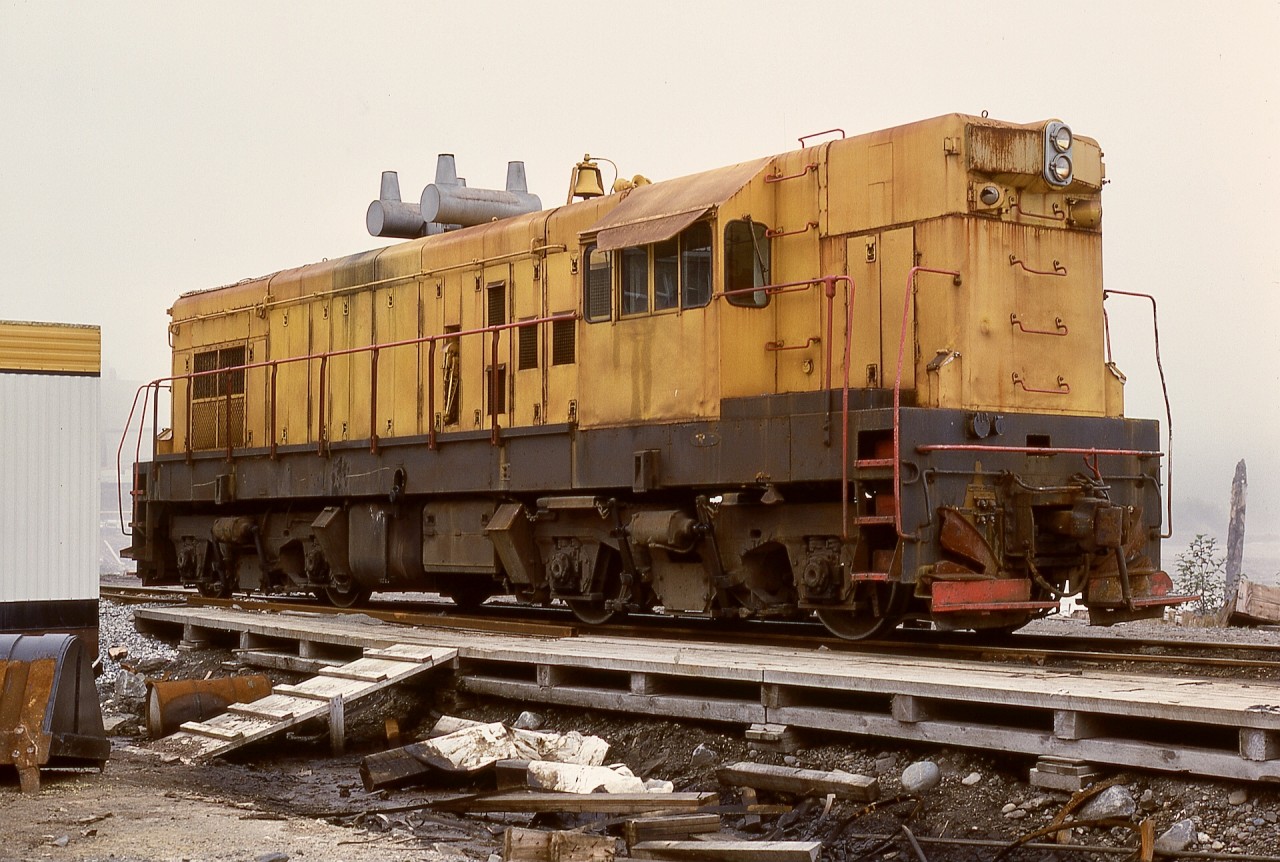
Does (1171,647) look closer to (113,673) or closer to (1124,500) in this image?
(1124,500)

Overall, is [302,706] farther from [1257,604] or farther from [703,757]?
[1257,604]

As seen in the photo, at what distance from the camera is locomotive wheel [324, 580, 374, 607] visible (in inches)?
590

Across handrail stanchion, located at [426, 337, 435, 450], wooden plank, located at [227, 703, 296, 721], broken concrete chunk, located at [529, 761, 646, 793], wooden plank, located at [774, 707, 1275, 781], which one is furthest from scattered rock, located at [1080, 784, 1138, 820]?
handrail stanchion, located at [426, 337, 435, 450]

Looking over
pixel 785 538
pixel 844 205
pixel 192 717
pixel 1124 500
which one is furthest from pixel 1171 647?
pixel 192 717

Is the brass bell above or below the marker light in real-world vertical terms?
above

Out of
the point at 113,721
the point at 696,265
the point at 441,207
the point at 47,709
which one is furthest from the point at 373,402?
the point at 47,709

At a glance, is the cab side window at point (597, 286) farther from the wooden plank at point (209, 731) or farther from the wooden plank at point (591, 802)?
the wooden plank at point (591, 802)

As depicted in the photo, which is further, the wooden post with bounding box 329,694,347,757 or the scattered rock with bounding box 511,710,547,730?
the wooden post with bounding box 329,694,347,757

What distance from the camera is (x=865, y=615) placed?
10398mm

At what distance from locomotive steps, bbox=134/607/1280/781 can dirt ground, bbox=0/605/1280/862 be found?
5.9 inches

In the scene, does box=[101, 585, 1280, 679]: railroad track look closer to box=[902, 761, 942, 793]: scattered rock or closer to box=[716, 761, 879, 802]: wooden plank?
box=[902, 761, 942, 793]: scattered rock

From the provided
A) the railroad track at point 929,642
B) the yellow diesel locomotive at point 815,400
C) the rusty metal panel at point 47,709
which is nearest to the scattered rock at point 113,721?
the rusty metal panel at point 47,709

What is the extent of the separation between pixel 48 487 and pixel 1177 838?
9667 millimetres

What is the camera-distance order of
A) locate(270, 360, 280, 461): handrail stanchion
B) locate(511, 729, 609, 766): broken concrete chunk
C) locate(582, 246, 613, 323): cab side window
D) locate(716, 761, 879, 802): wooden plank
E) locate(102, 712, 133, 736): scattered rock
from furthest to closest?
locate(270, 360, 280, 461): handrail stanchion, locate(582, 246, 613, 323): cab side window, locate(102, 712, 133, 736): scattered rock, locate(511, 729, 609, 766): broken concrete chunk, locate(716, 761, 879, 802): wooden plank
